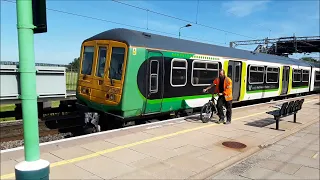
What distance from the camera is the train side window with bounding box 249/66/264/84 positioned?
15398mm

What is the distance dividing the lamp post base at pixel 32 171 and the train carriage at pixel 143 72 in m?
6.03

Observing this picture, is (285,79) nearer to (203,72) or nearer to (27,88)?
(203,72)

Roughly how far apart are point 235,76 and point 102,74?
749cm

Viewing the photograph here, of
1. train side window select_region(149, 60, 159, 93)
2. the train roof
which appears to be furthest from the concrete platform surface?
the train roof

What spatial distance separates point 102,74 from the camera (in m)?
9.02

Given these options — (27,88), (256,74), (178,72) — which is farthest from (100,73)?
(256,74)

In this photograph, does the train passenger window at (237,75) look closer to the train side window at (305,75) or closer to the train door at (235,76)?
the train door at (235,76)

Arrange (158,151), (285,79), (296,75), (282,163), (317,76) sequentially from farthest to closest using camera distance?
(317,76)
(296,75)
(285,79)
(158,151)
(282,163)

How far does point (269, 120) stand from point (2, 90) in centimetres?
974

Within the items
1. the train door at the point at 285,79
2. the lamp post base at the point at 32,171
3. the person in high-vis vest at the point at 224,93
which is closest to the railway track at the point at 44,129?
the person in high-vis vest at the point at 224,93

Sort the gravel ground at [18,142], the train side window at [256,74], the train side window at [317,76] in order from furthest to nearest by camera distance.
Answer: the train side window at [317,76]
the train side window at [256,74]
the gravel ground at [18,142]

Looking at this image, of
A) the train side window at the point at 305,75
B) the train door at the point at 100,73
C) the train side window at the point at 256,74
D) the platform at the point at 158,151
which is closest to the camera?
the platform at the point at 158,151

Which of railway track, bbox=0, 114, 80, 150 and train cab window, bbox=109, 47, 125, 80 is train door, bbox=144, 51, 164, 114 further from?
railway track, bbox=0, 114, 80, 150

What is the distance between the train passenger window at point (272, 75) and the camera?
683 inches
